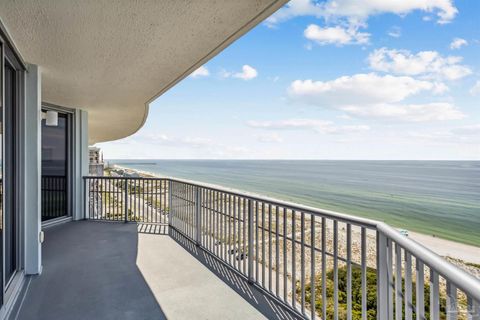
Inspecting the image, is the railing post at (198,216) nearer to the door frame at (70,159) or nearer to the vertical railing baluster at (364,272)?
the vertical railing baluster at (364,272)

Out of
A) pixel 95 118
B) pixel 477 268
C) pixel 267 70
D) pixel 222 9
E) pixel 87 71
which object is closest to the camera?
pixel 222 9

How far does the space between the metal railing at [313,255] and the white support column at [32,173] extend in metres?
1.84

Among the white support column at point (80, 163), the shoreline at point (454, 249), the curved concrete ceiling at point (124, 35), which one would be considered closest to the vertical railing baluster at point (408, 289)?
the curved concrete ceiling at point (124, 35)

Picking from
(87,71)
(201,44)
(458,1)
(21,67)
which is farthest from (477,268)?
(458,1)

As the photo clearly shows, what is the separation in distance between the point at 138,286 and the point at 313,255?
5.72 feet

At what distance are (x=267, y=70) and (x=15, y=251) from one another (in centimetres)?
1629

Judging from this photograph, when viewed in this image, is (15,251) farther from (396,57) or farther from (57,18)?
(396,57)

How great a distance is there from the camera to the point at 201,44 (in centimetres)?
251

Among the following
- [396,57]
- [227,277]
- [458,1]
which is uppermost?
[458,1]

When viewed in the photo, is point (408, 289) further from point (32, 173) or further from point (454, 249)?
point (454, 249)

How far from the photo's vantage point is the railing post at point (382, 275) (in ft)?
4.89

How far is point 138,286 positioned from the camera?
265 cm

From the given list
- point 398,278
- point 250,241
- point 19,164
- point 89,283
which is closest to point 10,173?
point 19,164

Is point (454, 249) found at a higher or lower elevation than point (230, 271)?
lower
